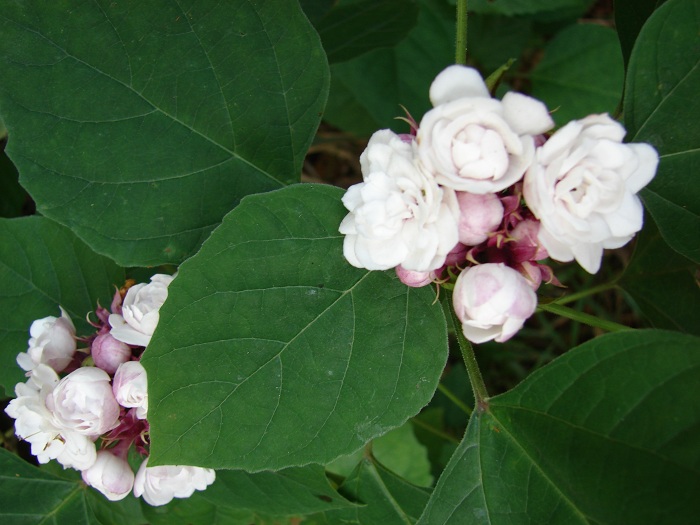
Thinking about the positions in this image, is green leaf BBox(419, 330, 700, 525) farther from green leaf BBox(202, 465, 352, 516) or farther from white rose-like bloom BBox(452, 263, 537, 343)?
green leaf BBox(202, 465, 352, 516)

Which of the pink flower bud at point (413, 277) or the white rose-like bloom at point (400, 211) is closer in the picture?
the white rose-like bloom at point (400, 211)

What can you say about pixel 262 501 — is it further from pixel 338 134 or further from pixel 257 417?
pixel 338 134

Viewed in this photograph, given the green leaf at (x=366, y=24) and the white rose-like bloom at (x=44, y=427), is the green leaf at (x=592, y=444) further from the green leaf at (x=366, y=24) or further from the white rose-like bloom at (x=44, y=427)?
the green leaf at (x=366, y=24)

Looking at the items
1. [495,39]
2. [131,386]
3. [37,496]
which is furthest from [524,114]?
[495,39]

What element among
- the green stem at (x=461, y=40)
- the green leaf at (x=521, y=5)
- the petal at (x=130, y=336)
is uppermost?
the green stem at (x=461, y=40)

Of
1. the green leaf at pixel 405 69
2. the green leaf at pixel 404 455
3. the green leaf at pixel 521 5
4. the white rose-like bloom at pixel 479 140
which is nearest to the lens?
the white rose-like bloom at pixel 479 140

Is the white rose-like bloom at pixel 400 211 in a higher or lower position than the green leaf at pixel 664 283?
higher

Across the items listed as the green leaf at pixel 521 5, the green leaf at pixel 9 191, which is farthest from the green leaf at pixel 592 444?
the green leaf at pixel 9 191
